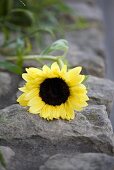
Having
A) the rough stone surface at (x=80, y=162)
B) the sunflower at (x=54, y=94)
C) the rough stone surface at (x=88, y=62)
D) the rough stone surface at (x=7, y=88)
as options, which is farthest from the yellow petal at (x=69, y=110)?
the rough stone surface at (x=88, y=62)

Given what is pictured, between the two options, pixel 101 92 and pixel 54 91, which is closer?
pixel 54 91

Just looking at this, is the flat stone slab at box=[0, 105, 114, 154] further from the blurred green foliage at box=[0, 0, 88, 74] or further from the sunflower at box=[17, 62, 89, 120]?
the blurred green foliage at box=[0, 0, 88, 74]

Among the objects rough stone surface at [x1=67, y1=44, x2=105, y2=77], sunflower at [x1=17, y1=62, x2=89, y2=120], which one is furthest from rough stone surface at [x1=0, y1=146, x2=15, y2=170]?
rough stone surface at [x1=67, y1=44, x2=105, y2=77]

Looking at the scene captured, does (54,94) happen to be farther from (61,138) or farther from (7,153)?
(7,153)

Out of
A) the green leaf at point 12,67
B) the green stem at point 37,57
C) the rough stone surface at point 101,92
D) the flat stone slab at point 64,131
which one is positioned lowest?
the flat stone slab at point 64,131

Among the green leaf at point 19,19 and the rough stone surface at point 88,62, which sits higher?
the green leaf at point 19,19

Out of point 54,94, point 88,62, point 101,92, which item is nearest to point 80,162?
point 54,94

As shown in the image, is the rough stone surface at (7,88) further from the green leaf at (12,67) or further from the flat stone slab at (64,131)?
the flat stone slab at (64,131)
